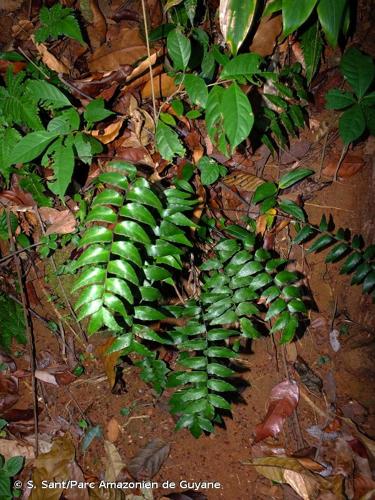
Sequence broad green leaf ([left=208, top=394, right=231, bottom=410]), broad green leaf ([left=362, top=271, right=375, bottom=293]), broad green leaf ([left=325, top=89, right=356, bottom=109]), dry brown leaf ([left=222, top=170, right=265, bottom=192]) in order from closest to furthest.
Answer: broad green leaf ([left=208, top=394, right=231, bottom=410]) < broad green leaf ([left=362, top=271, right=375, bottom=293]) < broad green leaf ([left=325, top=89, right=356, bottom=109]) < dry brown leaf ([left=222, top=170, right=265, bottom=192])

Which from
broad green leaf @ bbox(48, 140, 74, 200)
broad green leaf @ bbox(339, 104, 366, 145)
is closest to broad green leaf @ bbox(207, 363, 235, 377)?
broad green leaf @ bbox(48, 140, 74, 200)

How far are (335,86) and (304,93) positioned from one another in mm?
369

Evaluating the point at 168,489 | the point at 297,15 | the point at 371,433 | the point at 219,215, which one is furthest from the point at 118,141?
the point at 371,433

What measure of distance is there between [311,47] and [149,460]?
8.80 feet

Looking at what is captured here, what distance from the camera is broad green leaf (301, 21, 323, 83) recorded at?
2207mm

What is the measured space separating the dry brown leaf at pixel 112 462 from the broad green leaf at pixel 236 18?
223 centimetres

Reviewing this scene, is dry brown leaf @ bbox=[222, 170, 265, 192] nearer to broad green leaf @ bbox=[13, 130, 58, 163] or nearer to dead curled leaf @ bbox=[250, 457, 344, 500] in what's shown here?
broad green leaf @ bbox=[13, 130, 58, 163]

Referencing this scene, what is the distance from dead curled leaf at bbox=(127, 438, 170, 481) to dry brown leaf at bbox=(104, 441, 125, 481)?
7 centimetres

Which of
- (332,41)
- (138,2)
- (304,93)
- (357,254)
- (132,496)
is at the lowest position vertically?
(132,496)

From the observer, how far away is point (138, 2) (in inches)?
100

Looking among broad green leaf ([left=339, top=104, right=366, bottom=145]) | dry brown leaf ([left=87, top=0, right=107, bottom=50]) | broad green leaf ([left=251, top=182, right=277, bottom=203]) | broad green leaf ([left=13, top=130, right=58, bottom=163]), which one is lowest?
broad green leaf ([left=251, top=182, right=277, bottom=203])

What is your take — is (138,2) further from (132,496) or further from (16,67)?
(132,496)

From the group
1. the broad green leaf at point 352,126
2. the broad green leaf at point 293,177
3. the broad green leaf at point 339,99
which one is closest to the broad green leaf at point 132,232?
the broad green leaf at point 293,177

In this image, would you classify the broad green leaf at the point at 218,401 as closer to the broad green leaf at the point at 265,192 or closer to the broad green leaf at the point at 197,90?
the broad green leaf at the point at 265,192
